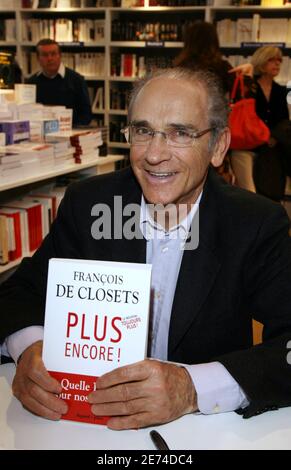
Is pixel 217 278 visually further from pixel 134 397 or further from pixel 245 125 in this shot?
pixel 245 125

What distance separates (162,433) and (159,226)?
2.10ft

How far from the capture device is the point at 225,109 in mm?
1401

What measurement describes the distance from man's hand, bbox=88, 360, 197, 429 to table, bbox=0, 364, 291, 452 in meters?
0.02

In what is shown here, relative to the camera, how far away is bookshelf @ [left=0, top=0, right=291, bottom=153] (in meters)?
5.72

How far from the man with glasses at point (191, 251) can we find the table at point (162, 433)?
7cm

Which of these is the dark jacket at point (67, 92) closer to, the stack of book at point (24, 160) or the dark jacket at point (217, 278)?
the stack of book at point (24, 160)

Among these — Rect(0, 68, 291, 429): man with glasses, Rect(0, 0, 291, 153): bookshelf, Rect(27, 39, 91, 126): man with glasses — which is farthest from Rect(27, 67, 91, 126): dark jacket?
Rect(0, 68, 291, 429): man with glasses

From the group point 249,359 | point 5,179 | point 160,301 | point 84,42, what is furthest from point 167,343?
point 84,42

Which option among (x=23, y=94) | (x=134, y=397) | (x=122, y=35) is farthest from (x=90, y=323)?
(x=122, y=35)

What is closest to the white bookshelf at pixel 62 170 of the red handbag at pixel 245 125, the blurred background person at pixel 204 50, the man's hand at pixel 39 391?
the blurred background person at pixel 204 50

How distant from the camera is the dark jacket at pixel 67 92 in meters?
5.36

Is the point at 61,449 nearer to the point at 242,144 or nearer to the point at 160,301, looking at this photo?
the point at 160,301

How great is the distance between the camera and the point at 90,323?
997 mm

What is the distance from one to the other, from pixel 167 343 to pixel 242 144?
3242 mm
